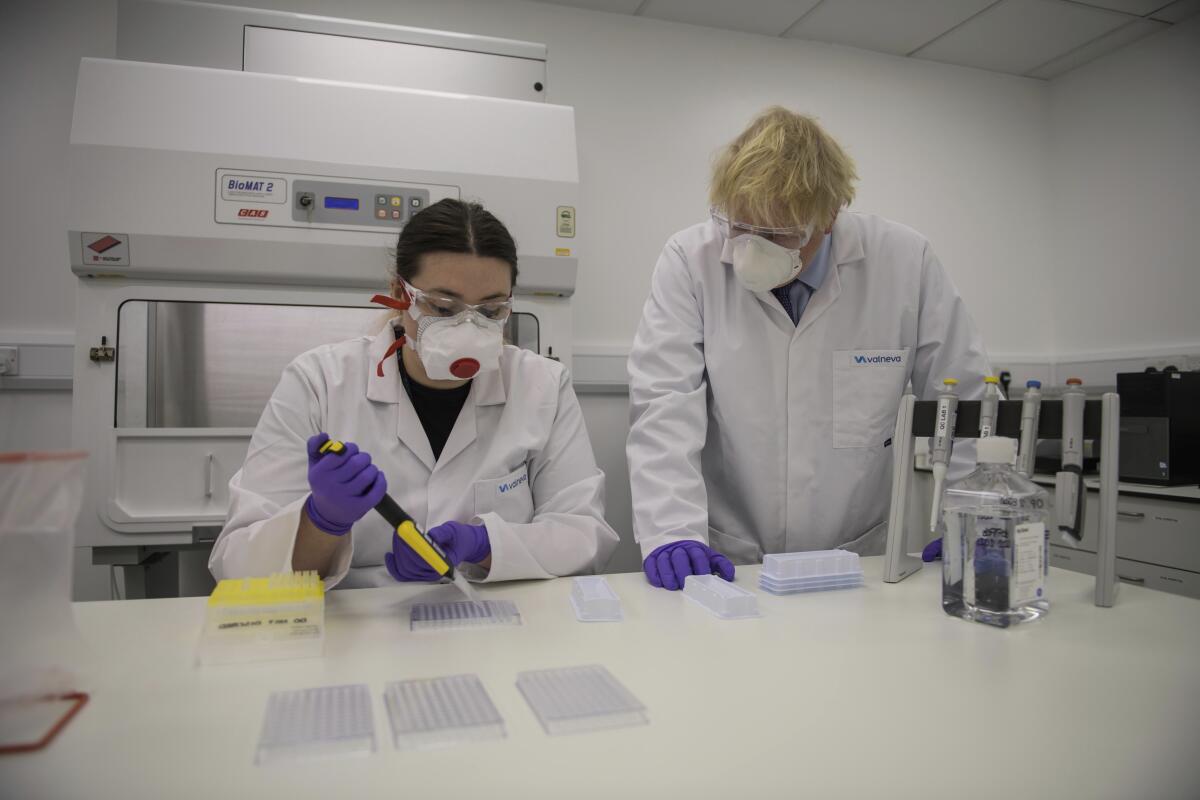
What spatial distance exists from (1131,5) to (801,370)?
2286 mm

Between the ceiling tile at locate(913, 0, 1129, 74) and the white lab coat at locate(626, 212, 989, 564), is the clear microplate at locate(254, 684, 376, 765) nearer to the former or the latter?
the white lab coat at locate(626, 212, 989, 564)

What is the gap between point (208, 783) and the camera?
0.48m

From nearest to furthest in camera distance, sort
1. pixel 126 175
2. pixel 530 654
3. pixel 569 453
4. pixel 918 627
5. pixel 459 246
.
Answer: pixel 530 654
pixel 918 627
pixel 459 246
pixel 569 453
pixel 126 175

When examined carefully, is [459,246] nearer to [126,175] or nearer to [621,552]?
[126,175]

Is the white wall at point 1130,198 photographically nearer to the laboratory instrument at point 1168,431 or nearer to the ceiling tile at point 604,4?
the laboratory instrument at point 1168,431

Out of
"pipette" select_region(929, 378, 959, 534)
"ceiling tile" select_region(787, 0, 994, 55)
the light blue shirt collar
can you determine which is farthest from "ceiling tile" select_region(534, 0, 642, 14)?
"pipette" select_region(929, 378, 959, 534)

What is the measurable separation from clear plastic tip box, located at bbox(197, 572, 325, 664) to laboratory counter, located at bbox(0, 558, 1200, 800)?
0.02 m

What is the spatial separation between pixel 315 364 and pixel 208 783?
827 mm

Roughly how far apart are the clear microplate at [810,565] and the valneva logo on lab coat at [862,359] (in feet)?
1.57

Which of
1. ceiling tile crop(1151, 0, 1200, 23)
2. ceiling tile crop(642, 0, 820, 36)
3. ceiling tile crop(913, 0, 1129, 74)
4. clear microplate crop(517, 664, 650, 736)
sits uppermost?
ceiling tile crop(1151, 0, 1200, 23)

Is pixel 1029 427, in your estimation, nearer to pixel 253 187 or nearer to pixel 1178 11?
pixel 253 187

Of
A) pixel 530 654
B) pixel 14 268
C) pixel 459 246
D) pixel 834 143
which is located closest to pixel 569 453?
pixel 459 246

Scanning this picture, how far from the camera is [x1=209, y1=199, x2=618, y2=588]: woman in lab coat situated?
1.04 meters

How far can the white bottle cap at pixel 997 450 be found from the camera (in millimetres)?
833
